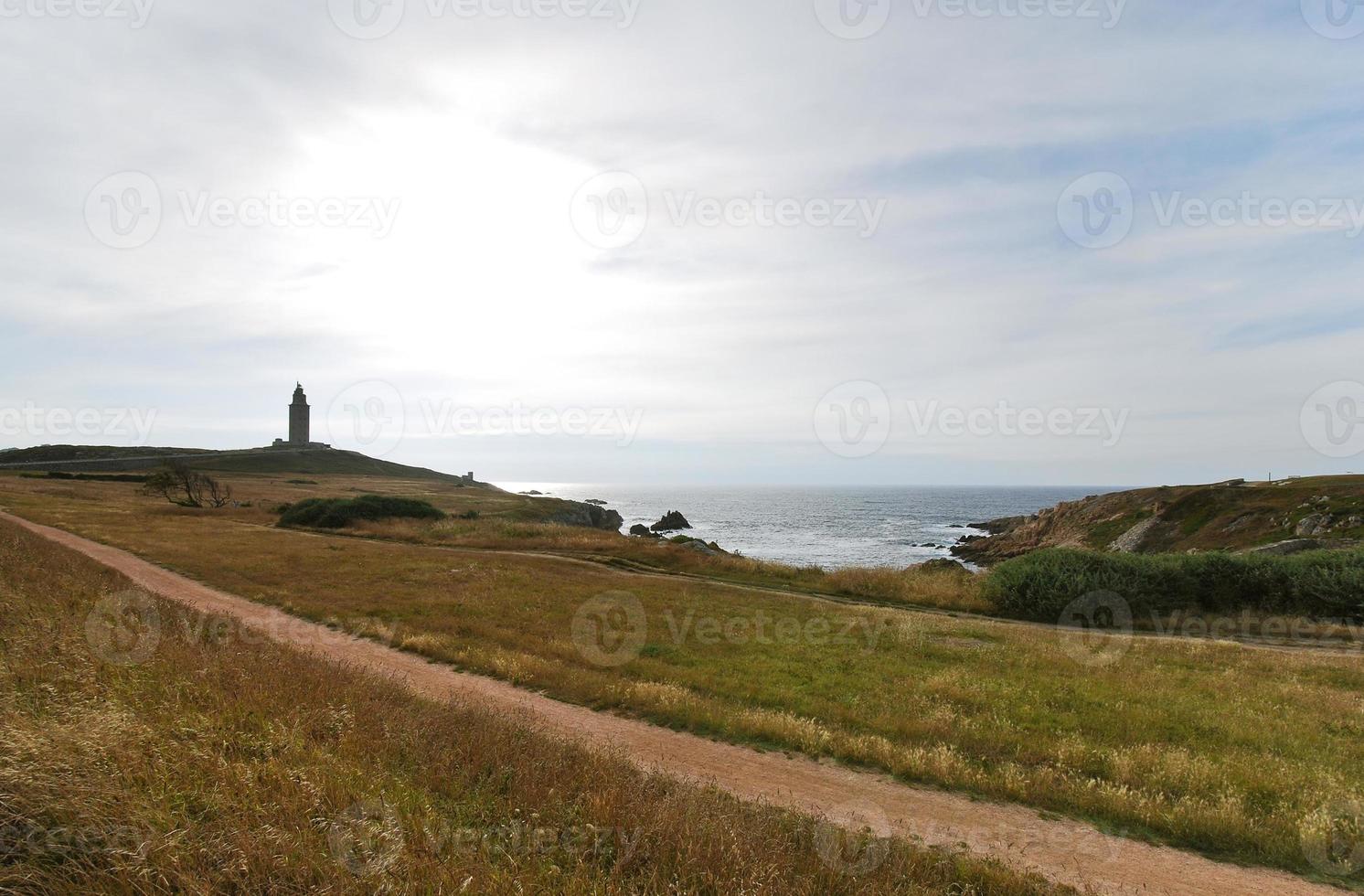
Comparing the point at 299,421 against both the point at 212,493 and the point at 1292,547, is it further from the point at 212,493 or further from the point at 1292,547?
the point at 1292,547

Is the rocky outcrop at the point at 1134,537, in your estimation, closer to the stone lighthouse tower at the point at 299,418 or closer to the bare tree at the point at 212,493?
the bare tree at the point at 212,493

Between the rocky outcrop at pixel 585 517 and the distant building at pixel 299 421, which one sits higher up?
the distant building at pixel 299 421

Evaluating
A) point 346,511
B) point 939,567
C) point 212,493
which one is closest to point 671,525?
point 346,511

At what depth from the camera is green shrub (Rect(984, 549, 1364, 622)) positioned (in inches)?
1050

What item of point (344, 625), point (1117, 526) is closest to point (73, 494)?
point (344, 625)

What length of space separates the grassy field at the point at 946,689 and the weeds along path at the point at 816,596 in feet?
5.28

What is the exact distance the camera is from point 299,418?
193 meters

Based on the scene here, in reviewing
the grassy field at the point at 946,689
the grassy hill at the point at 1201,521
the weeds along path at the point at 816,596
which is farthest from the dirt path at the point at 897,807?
the grassy hill at the point at 1201,521

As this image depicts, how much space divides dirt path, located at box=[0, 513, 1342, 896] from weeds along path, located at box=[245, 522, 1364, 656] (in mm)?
17317

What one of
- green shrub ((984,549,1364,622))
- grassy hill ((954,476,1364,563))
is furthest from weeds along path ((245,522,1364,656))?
grassy hill ((954,476,1364,563))

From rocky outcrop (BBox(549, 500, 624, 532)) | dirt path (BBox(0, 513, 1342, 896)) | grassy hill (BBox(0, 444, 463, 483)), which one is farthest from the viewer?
grassy hill (BBox(0, 444, 463, 483))

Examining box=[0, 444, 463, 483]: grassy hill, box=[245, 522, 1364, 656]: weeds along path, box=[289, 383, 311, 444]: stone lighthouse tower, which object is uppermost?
box=[289, 383, 311, 444]: stone lighthouse tower

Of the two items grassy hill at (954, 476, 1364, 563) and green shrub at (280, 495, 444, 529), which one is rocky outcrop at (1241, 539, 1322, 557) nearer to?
grassy hill at (954, 476, 1364, 563)

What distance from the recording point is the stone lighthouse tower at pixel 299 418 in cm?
19150
